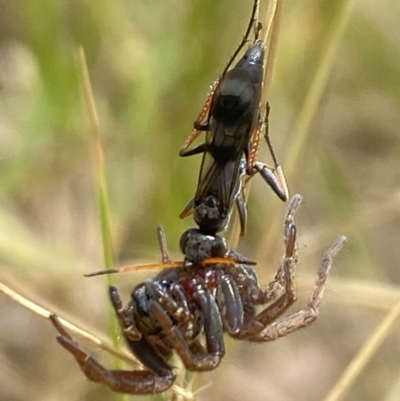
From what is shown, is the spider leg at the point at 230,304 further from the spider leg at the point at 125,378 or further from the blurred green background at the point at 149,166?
the blurred green background at the point at 149,166

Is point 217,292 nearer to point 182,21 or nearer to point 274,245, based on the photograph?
point 274,245

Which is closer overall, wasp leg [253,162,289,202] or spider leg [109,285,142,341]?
spider leg [109,285,142,341]

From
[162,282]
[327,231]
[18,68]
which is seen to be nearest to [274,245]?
[327,231]

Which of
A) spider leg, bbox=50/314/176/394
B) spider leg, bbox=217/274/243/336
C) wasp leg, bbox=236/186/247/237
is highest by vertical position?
wasp leg, bbox=236/186/247/237

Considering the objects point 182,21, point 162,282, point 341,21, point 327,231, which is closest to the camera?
point 162,282

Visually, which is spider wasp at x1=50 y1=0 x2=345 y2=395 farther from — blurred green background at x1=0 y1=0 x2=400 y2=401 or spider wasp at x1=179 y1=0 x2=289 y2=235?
blurred green background at x1=0 y1=0 x2=400 y2=401

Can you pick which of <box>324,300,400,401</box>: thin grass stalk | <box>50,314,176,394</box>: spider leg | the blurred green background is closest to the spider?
<box>50,314,176,394</box>: spider leg

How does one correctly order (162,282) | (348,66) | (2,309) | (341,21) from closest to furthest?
(162,282), (341,21), (2,309), (348,66)

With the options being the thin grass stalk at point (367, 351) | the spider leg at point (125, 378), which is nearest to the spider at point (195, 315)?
the spider leg at point (125, 378)
